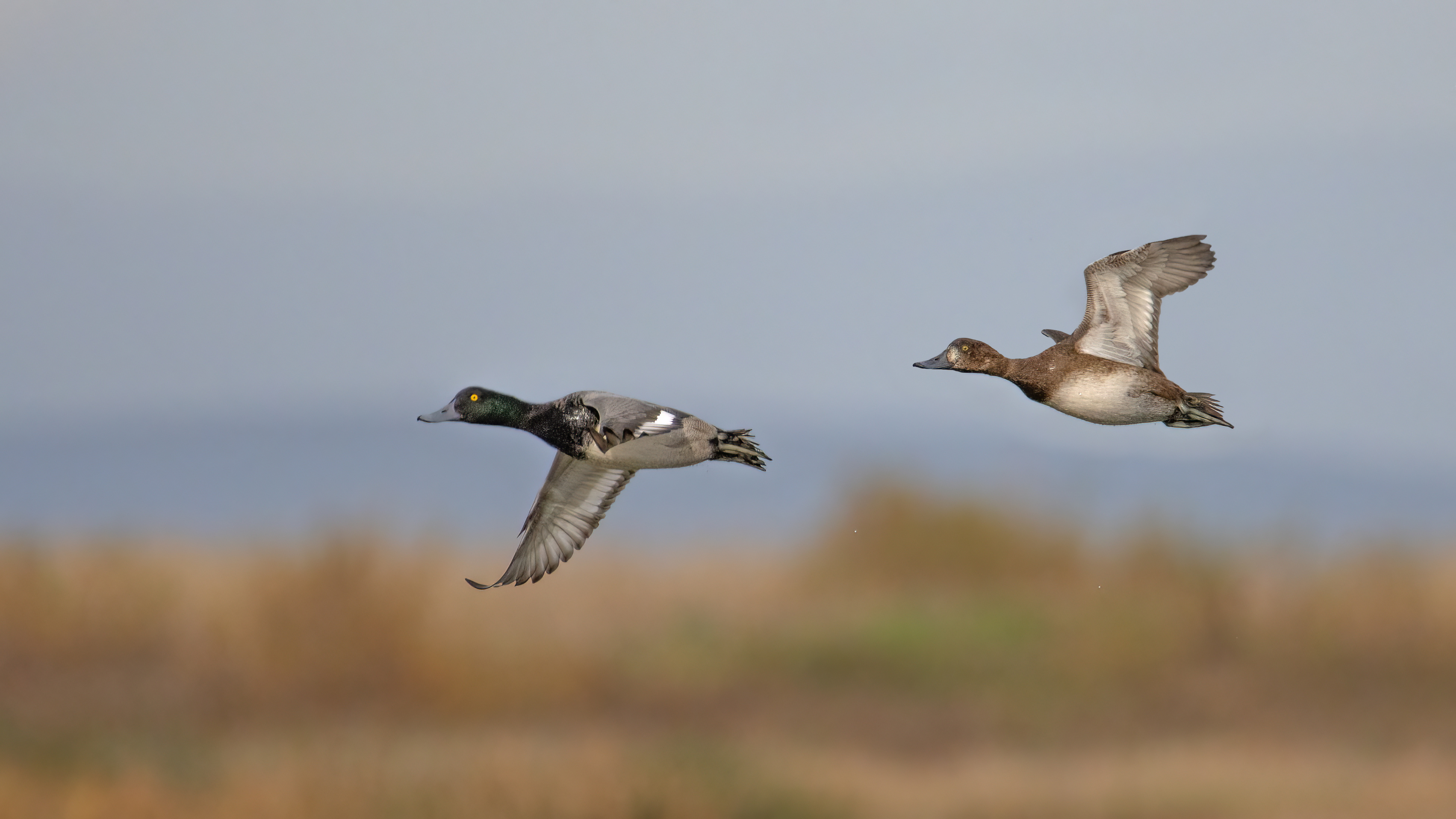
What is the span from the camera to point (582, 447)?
6047 millimetres

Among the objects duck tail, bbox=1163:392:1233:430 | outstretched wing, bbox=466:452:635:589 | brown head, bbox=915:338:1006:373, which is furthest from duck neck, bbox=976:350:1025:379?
outstretched wing, bbox=466:452:635:589

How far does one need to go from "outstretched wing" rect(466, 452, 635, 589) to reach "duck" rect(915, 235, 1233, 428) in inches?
60.8

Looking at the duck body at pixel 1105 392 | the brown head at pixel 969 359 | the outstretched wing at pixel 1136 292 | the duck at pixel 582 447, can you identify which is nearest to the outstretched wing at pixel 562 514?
the duck at pixel 582 447

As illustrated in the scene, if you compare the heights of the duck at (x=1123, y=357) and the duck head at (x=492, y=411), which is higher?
the duck at (x=1123, y=357)

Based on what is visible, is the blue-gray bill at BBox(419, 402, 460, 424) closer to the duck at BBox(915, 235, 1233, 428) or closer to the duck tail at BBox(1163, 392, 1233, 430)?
the duck at BBox(915, 235, 1233, 428)

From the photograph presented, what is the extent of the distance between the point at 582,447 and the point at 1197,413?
2467 millimetres

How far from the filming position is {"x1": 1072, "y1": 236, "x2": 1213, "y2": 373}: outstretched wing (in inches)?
255

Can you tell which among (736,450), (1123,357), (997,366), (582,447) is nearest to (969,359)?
(997,366)

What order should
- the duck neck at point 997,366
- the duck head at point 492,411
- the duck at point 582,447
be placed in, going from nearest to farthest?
the duck at point 582,447, the duck head at point 492,411, the duck neck at point 997,366

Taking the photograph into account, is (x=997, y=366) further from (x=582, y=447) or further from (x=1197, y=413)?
(x=582, y=447)

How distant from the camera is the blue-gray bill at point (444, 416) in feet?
19.7

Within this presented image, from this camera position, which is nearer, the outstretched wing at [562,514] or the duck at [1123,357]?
the duck at [1123,357]

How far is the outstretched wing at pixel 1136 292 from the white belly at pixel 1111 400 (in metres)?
0.14

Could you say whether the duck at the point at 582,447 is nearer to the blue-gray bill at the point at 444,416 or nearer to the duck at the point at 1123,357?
the blue-gray bill at the point at 444,416
